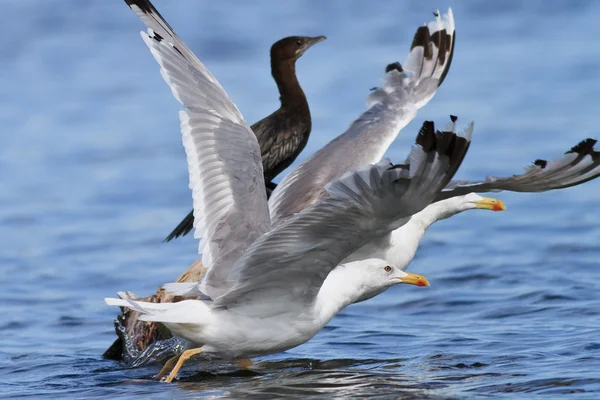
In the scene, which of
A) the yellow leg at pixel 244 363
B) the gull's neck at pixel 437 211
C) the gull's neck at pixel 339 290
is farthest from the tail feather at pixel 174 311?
the gull's neck at pixel 437 211

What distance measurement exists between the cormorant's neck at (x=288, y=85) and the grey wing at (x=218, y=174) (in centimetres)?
338

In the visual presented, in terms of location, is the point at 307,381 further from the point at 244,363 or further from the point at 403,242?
the point at 403,242

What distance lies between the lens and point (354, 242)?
262 inches

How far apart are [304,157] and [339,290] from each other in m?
6.58

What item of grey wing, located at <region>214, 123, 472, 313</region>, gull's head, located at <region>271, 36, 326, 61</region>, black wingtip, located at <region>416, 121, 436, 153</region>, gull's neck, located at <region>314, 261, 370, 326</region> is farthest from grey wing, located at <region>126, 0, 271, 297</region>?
gull's head, located at <region>271, 36, 326, 61</region>

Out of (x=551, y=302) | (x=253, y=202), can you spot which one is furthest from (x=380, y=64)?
(x=253, y=202)

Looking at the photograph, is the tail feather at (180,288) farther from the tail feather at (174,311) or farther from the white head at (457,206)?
the white head at (457,206)

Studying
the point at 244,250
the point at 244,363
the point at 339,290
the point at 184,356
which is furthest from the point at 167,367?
the point at 339,290

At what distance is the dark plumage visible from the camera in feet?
34.8

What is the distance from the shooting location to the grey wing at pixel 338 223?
6.09m

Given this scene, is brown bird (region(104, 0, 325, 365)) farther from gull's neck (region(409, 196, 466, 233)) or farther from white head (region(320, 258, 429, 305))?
gull's neck (region(409, 196, 466, 233))

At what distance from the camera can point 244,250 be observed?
739cm

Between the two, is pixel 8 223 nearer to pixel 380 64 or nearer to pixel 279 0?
pixel 380 64

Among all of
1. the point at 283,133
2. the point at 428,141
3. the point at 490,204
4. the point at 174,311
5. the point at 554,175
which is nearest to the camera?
the point at 428,141
